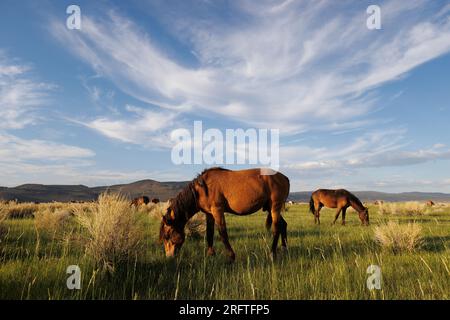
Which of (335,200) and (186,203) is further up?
(186,203)

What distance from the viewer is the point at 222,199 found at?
25.8ft

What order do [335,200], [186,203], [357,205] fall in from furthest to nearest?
[335,200], [357,205], [186,203]

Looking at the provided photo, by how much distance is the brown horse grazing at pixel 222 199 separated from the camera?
7.77 m

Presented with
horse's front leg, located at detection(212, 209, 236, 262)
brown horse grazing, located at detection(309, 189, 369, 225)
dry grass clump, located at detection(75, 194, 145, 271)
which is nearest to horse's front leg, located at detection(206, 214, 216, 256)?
horse's front leg, located at detection(212, 209, 236, 262)

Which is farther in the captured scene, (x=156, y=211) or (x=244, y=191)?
(x=156, y=211)

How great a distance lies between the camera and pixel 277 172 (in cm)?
833

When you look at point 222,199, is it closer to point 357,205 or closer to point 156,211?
point 156,211

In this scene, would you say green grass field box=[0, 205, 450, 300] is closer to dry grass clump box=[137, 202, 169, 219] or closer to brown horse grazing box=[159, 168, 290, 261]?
brown horse grazing box=[159, 168, 290, 261]

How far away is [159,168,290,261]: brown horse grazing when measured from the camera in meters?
7.77

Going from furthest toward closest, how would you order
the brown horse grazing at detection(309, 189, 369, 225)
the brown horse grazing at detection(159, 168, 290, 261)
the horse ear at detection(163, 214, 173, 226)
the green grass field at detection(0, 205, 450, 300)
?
the brown horse grazing at detection(309, 189, 369, 225) → the horse ear at detection(163, 214, 173, 226) → the brown horse grazing at detection(159, 168, 290, 261) → the green grass field at detection(0, 205, 450, 300)

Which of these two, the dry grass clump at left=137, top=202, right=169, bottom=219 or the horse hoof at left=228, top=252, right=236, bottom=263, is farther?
the dry grass clump at left=137, top=202, right=169, bottom=219

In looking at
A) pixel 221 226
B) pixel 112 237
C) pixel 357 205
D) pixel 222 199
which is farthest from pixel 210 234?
pixel 357 205
